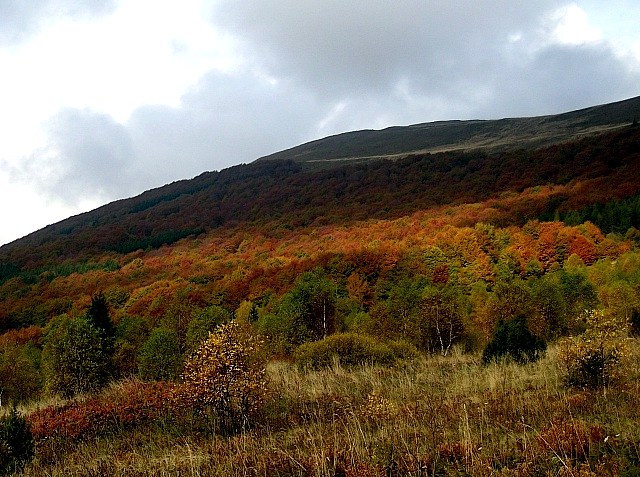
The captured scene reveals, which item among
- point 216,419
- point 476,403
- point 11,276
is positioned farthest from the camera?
point 11,276

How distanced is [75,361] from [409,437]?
2108 cm

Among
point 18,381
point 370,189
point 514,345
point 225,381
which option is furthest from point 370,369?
point 370,189

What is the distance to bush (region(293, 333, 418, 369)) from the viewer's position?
1430cm

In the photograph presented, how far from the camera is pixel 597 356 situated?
27.0 feet

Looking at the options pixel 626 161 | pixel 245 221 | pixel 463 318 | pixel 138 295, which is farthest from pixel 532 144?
pixel 463 318

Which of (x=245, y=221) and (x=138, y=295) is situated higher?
(x=245, y=221)

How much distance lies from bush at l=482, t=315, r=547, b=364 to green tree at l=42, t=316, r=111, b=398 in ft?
57.3

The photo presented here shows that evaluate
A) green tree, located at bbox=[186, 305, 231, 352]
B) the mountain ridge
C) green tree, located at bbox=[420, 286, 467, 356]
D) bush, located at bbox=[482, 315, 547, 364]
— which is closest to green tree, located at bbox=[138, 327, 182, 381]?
green tree, located at bbox=[186, 305, 231, 352]

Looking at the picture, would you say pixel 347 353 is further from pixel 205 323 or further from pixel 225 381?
pixel 205 323

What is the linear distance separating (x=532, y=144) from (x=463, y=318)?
152 metres

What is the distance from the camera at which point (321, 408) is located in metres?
8.48

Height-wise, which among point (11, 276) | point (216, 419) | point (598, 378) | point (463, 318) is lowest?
point (463, 318)

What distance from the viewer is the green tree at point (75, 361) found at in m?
21.9

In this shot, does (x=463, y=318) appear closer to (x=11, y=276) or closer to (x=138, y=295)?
(x=138, y=295)
